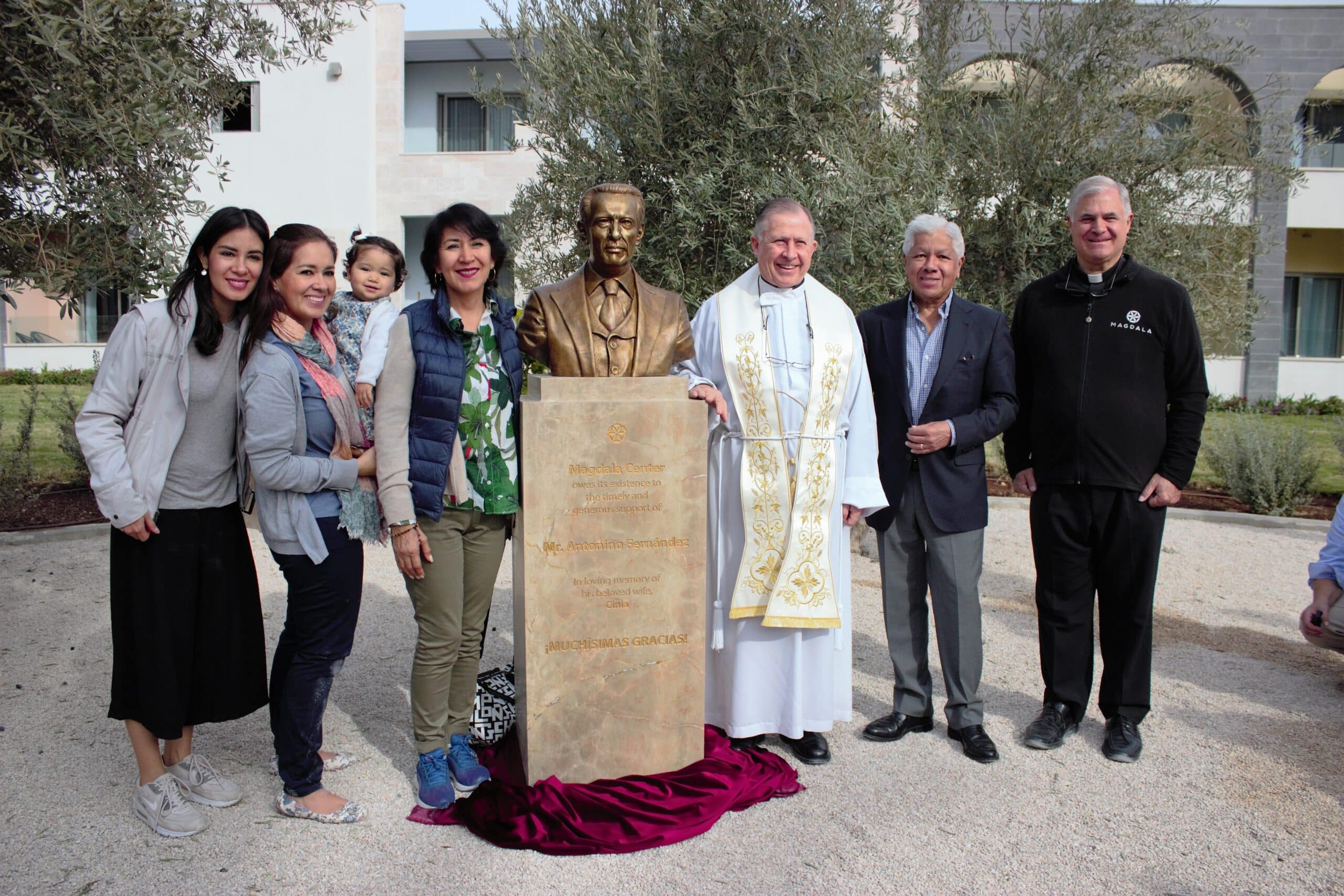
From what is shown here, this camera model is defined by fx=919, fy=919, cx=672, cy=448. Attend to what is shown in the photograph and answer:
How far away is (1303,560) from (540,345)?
23.5 feet

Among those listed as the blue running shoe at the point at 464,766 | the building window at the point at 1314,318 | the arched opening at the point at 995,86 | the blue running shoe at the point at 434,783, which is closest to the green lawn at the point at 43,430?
the blue running shoe at the point at 464,766

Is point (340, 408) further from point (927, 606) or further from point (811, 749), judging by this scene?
point (927, 606)

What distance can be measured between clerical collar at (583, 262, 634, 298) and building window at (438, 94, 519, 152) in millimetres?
16795

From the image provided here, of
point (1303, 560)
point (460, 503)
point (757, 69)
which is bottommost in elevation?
point (1303, 560)

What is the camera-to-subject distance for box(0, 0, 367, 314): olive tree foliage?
3654mm

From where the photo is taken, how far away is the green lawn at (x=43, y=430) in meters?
10.4

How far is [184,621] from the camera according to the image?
3.18 m

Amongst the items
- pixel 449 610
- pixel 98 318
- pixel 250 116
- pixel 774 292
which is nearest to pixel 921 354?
pixel 774 292

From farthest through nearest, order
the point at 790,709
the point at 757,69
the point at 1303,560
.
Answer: the point at 1303,560 < the point at 757,69 < the point at 790,709

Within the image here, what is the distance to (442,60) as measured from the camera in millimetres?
18844

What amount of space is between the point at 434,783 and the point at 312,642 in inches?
28.1

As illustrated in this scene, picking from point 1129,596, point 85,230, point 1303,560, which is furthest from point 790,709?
point 1303,560

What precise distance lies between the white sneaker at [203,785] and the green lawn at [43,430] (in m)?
7.90

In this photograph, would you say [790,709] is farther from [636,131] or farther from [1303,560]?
[1303,560]
